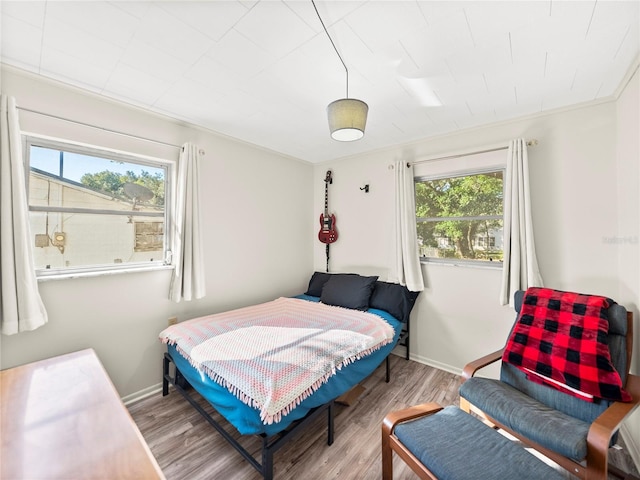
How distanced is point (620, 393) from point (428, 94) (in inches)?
84.5

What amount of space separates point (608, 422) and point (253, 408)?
1.70 m

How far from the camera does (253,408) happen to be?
4.64 feet

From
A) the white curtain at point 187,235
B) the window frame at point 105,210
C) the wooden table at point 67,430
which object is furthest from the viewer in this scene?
the white curtain at point 187,235

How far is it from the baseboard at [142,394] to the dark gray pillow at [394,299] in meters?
2.16

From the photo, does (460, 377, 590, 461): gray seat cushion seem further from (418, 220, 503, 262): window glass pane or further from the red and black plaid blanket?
(418, 220, 503, 262): window glass pane

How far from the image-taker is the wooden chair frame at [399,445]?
1212 mm

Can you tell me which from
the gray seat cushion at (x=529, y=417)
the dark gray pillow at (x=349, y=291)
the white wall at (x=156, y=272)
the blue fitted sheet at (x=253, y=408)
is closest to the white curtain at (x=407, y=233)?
the dark gray pillow at (x=349, y=291)

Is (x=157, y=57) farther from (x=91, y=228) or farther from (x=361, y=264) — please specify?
(x=361, y=264)

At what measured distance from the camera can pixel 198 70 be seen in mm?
1749

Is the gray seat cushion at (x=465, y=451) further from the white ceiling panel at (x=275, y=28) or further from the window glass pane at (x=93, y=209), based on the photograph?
the window glass pane at (x=93, y=209)

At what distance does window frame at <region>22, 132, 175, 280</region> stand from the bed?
0.69 metres

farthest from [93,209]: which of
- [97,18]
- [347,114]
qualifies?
[347,114]

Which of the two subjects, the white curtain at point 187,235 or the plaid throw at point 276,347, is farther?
the white curtain at point 187,235

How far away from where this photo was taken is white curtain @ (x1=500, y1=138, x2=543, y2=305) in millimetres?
2230
